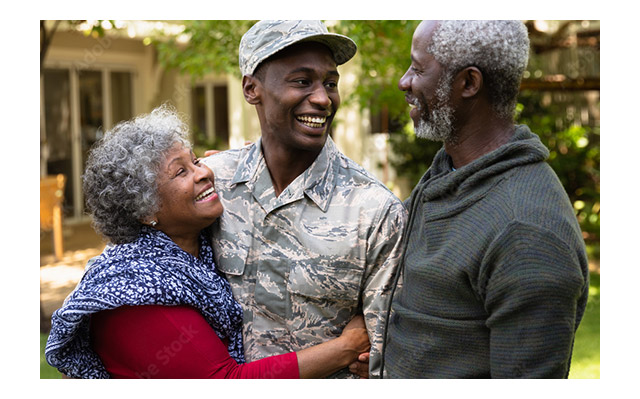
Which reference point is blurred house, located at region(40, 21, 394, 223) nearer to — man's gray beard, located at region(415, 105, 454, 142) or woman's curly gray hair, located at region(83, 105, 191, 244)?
woman's curly gray hair, located at region(83, 105, 191, 244)

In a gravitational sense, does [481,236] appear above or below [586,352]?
above

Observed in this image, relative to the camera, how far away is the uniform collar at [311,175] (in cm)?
259

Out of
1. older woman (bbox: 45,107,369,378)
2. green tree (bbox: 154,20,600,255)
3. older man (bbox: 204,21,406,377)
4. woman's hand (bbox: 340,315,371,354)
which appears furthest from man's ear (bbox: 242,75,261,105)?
green tree (bbox: 154,20,600,255)

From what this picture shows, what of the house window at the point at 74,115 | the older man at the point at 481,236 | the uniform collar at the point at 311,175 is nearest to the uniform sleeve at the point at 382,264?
the older man at the point at 481,236

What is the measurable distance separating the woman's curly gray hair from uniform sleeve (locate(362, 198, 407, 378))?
2.71 feet

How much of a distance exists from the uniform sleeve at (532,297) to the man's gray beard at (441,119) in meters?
0.45

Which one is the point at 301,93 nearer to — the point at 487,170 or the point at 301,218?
the point at 301,218

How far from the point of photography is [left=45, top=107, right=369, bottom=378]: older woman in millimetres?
2324

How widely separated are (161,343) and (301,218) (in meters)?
0.70

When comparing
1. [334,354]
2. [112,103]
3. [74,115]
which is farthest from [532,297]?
[112,103]

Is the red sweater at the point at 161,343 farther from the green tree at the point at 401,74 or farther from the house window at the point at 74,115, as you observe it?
the house window at the point at 74,115

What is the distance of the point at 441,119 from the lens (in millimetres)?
2178

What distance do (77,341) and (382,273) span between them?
1.14 metres
